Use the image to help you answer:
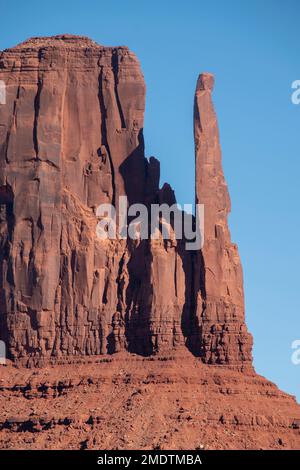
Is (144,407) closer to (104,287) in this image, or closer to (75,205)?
(104,287)

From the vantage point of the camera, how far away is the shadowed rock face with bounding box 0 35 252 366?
144 m

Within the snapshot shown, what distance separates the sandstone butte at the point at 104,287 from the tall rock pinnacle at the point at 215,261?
0.18 ft

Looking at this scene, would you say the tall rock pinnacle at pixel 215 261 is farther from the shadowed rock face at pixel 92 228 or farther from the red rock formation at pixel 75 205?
the red rock formation at pixel 75 205

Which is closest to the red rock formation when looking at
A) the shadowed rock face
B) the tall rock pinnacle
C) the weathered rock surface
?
the shadowed rock face

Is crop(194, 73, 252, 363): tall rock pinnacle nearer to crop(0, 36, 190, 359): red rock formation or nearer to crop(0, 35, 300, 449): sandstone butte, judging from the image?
crop(0, 35, 300, 449): sandstone butte

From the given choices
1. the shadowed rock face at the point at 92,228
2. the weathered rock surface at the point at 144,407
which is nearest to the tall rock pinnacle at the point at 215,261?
the shadowed rock face at the point at 92,228

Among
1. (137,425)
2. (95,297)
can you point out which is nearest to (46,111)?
(95,297)

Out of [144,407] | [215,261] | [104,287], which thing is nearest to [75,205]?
[104,287]

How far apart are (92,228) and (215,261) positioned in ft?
24.9

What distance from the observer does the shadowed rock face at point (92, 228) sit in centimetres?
14400

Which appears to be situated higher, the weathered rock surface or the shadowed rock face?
the shadowed rock face

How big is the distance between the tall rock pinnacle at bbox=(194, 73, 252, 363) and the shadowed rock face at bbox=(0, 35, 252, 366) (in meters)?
0.05
